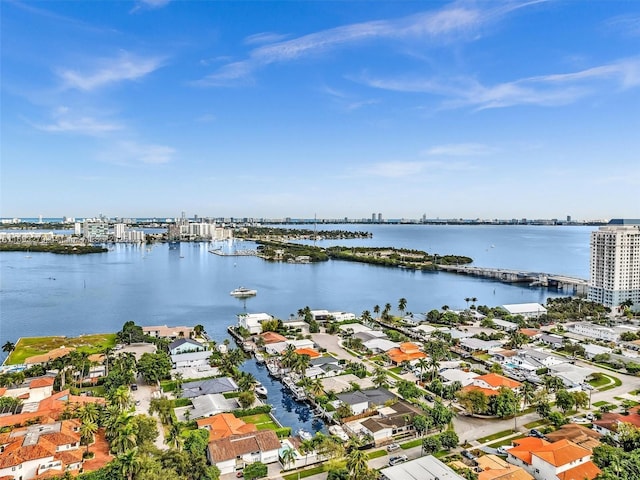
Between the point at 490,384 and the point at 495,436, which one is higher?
the point at 490,384

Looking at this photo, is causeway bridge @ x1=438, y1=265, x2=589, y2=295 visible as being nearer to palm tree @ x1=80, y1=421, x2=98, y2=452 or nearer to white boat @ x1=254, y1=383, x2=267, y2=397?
white boat @ x1=254, y1=383, x2=267, y2=397

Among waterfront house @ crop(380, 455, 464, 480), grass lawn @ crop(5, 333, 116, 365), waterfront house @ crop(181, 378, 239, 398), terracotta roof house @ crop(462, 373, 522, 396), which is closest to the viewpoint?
waterfront house @ crop(380, 455, 464, 480)

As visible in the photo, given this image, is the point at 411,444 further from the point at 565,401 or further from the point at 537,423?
the point at 565,401

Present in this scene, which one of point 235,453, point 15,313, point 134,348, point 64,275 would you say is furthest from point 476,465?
point 64,275

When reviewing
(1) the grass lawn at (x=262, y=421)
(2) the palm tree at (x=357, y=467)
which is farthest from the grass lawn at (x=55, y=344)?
(2) the palm tree at (x=357, y=467)

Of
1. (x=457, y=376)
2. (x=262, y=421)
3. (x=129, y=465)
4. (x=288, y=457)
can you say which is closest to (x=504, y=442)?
(x=457, y=376)

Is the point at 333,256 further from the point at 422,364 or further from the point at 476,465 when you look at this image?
the point at 476,465

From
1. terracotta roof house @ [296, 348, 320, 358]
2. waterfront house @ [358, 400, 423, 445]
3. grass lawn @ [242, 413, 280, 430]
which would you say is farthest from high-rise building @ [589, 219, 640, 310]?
grass lawn @ [242, 413, 280, 430]
